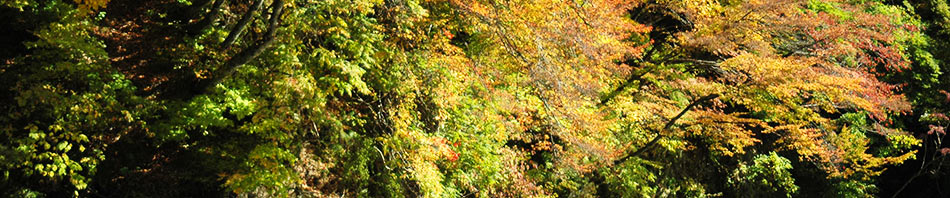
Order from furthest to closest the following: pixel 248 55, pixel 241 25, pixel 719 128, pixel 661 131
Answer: pixel 719 128, pixel 661 131, pixel 241 25, pixel 248 55

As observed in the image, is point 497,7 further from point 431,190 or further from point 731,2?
point 731,2

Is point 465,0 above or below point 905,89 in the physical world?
above

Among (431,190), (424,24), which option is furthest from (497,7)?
(431,190)

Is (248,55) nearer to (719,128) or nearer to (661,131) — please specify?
(661,131)

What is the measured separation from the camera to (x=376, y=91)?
342 inches

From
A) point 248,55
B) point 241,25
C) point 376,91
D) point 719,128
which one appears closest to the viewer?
point 248,55

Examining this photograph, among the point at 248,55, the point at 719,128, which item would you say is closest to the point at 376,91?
the point at 248,55

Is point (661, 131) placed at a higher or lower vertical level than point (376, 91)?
lower

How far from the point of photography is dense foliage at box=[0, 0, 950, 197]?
6445mm

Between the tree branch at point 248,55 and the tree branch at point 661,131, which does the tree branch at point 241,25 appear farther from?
the tree branch at point 661,131

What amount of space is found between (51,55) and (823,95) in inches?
477

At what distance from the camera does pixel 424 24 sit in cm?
807

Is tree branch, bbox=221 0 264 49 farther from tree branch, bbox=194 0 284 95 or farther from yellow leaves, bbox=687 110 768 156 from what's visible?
yellow leaves, bbox=687 110 768 156

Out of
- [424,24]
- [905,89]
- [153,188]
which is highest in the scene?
[424,24]
